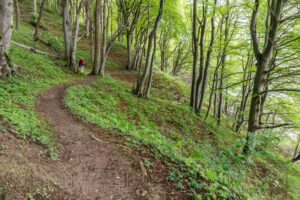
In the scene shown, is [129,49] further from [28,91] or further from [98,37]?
[28,91]

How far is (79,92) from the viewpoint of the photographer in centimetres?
966

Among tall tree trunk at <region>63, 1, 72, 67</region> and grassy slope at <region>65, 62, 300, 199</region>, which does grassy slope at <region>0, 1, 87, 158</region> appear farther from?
grassy slope at <region>65, 62, 300, 199</region>

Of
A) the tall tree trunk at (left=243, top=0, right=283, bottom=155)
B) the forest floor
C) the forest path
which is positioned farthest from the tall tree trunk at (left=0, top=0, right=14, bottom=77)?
the tall tree trunk at (left=243, top=0, right=283, bottom=155)

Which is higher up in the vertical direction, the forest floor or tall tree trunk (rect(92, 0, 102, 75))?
tall tree trunk (rect(92, 0, 102, 75))

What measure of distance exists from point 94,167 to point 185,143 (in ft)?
17.2

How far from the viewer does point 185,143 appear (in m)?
8.80

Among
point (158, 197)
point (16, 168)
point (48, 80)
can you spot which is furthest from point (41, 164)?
point (48, 80)

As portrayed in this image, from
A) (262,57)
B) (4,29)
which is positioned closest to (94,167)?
(262,57)

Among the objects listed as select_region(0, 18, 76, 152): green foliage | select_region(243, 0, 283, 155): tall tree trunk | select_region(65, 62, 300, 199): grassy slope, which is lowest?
select_region(65, 62, 300, 199): grassy slope

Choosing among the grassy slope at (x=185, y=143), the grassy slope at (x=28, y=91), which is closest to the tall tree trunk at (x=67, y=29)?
the grassy slope at (x=28, y=91)

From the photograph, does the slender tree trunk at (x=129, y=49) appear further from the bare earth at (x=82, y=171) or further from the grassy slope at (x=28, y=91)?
the bare earth at (x=82, y=171)

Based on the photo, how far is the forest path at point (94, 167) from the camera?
3.65 metres

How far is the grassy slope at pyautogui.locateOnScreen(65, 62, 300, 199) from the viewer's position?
4268mm

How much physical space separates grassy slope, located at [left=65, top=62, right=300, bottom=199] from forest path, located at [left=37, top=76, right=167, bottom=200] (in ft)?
1.78
